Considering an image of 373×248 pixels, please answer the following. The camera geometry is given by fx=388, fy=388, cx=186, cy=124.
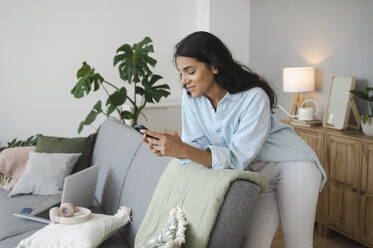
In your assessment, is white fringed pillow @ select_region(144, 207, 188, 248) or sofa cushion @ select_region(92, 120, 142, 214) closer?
white fringed pillow @ select_region(144, 207, 188, 248)

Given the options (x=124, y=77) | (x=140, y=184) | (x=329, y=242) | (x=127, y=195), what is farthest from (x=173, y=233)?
(x=124, y=77)

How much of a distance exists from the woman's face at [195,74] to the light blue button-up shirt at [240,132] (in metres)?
0.10

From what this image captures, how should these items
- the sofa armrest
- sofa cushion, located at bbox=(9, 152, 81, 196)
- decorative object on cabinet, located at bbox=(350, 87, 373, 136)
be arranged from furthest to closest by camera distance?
decorative object on cabinet, located at bbox=(350, 87, 373, 136)
sofa cushion, located at bbox=(9, 152, 81, 196)
the sofa armrest

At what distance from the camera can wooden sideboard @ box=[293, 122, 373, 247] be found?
9.04 feet

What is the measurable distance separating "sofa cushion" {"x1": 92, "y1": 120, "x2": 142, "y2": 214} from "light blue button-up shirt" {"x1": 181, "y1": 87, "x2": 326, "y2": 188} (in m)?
0.66

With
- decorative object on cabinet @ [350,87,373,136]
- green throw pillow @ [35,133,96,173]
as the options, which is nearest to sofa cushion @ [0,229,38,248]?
green throw pillow @ [35,133,96,173]

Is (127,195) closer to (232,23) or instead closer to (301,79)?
(301,79)

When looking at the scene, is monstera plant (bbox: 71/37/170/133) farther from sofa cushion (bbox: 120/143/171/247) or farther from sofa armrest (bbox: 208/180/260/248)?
sofa armrest (bbox: 208/180/260/248)

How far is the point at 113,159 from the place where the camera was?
255 centimetres

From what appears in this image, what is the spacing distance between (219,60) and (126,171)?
104 centimetres

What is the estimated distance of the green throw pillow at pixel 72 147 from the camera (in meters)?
2.94

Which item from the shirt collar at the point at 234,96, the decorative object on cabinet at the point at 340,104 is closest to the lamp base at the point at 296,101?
the decorative object on cabinet at the point at 340,104

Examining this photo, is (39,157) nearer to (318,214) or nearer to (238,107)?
(238,107)

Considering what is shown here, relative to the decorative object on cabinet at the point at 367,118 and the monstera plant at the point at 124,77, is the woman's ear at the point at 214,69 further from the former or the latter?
the monstera plant at the point at 124,77
